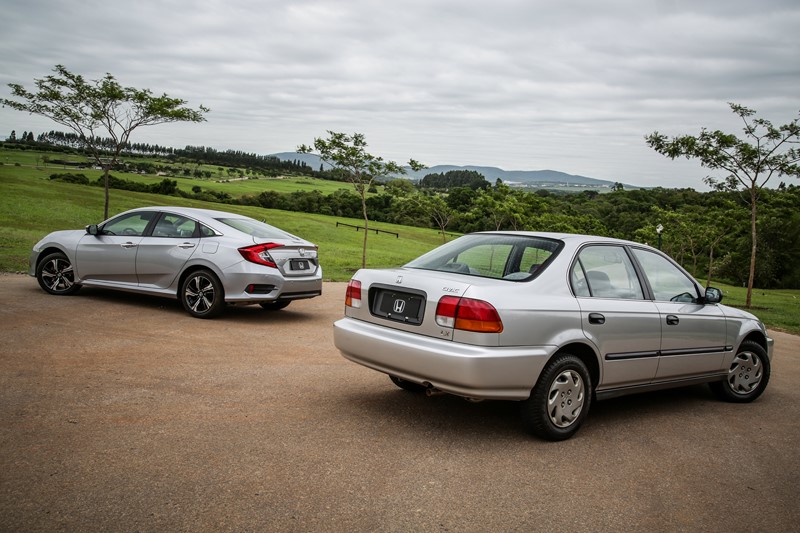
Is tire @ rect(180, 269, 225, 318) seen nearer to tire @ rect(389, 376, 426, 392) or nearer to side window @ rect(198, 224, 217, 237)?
side window @ rect(198, 224, 217, 237)

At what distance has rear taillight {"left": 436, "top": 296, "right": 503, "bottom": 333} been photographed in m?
4.54

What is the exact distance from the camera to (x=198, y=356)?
700 centimetres

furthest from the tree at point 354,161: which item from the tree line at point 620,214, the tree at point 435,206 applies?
the tree at point 435,206

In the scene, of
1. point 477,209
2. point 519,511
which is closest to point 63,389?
point 519,511

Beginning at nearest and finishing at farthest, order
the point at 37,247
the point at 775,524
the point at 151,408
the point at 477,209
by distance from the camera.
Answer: the point at 775,524, the point at 151,408, the point at 37,247, the point at 477,209

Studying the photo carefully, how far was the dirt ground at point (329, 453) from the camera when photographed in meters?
3.49

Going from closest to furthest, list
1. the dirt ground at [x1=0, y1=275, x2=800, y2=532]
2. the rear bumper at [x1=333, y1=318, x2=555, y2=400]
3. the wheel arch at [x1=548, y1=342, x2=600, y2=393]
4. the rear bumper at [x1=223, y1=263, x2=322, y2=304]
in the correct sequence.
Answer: the dirt ground at [x1=0, y1=275, x2=800, y2=532], the rear bumper at [x1=333, y1=318, x2=555, y2=400], the wheel arch at [x1=548, y1=342, x2=600, y2=393], the rear bumper at [x1=223, y1=263, x2=322, y2=304]

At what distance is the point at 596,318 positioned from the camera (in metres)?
5.16

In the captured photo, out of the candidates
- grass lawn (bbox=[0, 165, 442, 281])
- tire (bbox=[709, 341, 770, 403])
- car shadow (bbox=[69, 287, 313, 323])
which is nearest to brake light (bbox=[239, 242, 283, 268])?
car shadow (bbox=[69, 287, 313, 323])

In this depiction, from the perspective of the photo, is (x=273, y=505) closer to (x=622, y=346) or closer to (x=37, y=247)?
(x=622, y=346)

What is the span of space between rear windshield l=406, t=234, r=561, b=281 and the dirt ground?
50.3 inches

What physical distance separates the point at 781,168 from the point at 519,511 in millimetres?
20940

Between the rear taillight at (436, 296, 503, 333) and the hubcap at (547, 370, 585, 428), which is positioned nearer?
the rear taillight at (436, 296, 503, 333)

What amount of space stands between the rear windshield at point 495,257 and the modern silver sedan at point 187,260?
13.6ft
